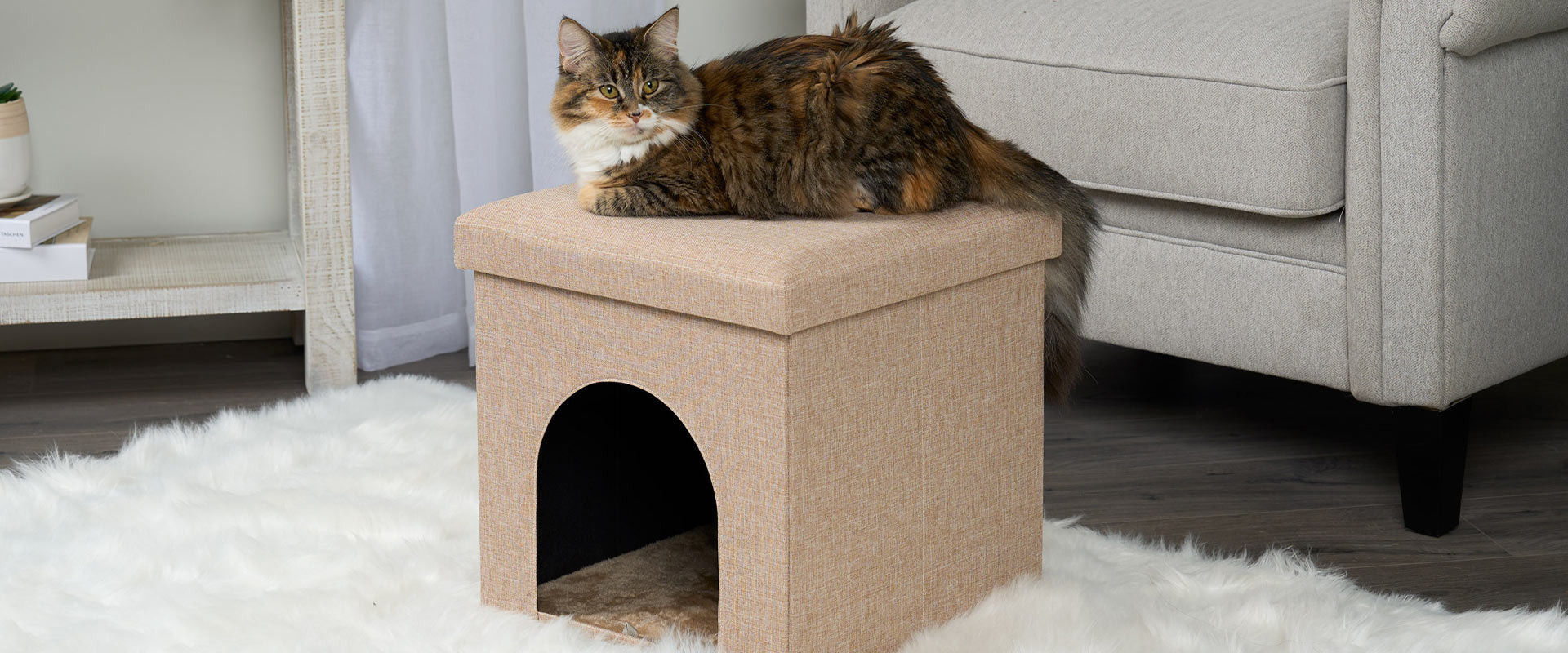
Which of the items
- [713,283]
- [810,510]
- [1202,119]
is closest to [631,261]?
[713,283]

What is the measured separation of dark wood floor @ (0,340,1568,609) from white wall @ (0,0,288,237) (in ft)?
0.69

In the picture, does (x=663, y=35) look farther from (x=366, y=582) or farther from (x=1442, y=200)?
(x=1442, y=200)

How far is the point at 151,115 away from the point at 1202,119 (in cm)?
150

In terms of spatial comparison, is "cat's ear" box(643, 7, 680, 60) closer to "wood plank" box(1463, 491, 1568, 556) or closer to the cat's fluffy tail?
the cat's fluffy tail

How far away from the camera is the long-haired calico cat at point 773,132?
3.94 feet

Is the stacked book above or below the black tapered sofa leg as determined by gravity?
above

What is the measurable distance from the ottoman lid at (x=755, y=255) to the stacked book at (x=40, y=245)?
101cm

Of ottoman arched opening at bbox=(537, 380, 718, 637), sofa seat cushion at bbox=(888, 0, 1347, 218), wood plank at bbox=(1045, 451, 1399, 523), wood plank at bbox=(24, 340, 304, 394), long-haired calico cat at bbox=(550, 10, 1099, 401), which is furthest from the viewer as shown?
wood plank at bbox=(24, 340, 304, 394)

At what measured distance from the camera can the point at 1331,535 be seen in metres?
1.57

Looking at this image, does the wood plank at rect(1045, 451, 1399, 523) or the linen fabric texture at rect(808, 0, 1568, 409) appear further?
the wood plank at rect(1045, 451, 1399, 523)

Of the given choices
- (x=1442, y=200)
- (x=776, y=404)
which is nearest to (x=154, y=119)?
(x=776, y=404)

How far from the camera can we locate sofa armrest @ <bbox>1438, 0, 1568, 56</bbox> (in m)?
1.37

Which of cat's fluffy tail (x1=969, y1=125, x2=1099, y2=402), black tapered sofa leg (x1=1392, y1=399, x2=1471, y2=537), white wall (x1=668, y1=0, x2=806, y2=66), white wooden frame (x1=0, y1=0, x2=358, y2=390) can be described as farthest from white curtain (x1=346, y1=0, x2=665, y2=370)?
black tapered sofa leg (x1=1392, y1=399, x2=1471, y2=537)

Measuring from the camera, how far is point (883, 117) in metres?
1.20
